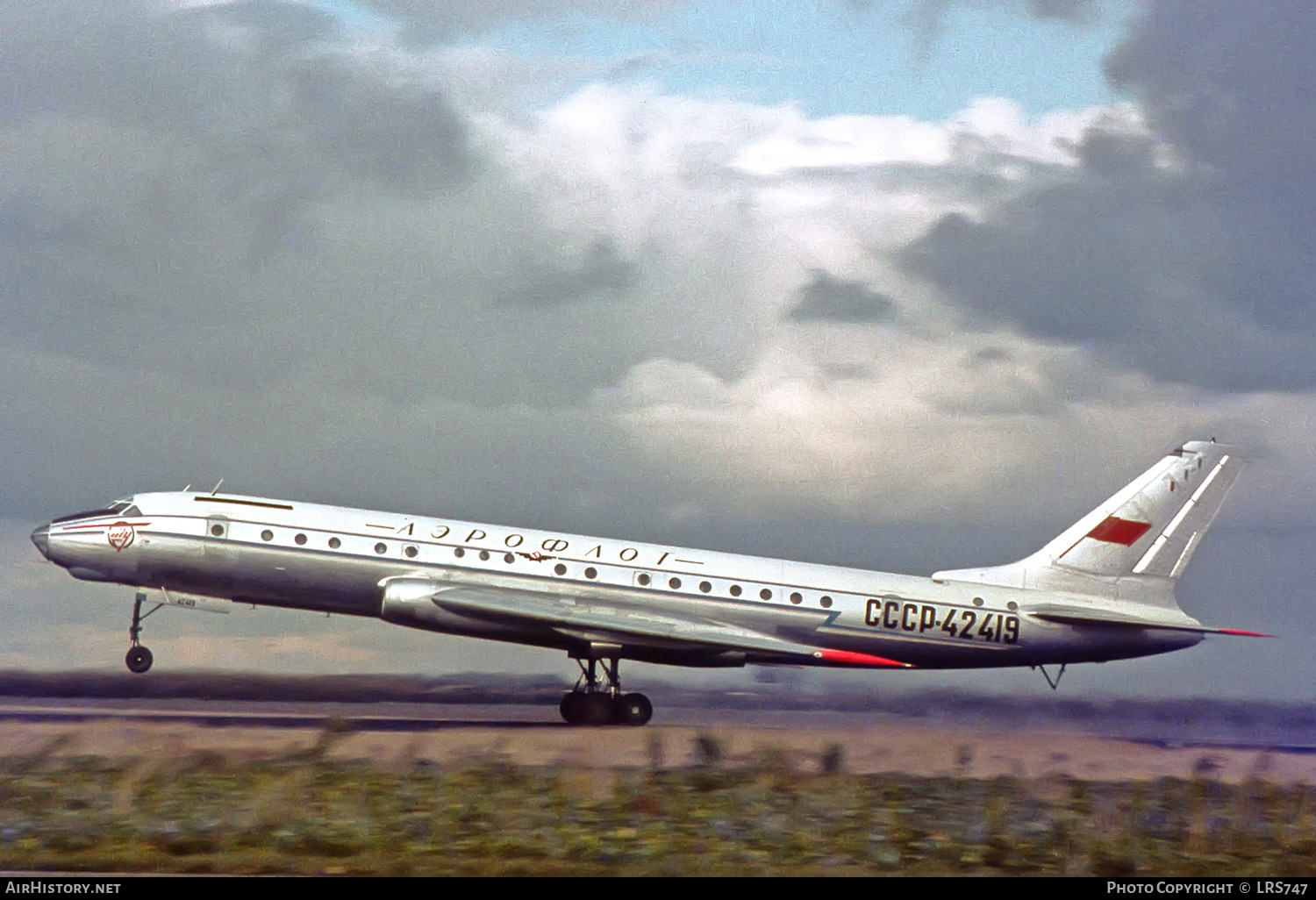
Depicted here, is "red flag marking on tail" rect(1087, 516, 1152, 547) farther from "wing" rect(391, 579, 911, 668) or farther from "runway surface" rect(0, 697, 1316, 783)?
"wing" rect(391, 579, 911, 668)

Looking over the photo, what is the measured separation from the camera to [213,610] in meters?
27.6

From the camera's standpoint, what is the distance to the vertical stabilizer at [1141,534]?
29.8 meters

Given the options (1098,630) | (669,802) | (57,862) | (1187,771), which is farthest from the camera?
(1098,630)

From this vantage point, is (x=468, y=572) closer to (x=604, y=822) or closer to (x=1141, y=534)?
(x=604, y=822)

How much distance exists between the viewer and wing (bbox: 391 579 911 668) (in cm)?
2644

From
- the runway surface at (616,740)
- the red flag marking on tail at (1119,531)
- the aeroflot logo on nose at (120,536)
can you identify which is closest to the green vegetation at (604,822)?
the runway surface at (616,740)

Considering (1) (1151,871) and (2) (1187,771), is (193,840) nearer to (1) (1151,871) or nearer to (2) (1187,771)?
(1) (1151,871)

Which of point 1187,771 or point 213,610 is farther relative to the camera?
point 213,610

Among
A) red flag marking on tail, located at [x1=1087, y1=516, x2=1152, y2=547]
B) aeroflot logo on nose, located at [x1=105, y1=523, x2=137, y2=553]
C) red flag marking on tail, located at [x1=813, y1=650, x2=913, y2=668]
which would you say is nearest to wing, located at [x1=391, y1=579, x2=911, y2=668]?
red flag marking on tail, located at [x1=813, y1=650, x2=913, y2=668]

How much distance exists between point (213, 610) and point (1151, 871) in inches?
707

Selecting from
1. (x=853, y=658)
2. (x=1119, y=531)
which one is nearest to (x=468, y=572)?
(x=853, y=658)

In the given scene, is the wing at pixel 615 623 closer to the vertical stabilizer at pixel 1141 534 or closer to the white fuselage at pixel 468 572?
the white fuselage at pixel 468 572
